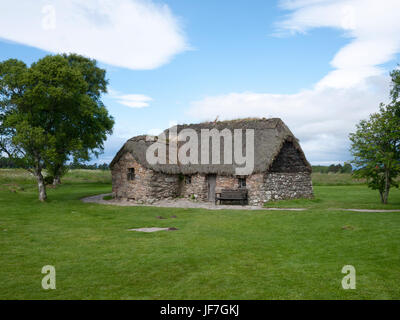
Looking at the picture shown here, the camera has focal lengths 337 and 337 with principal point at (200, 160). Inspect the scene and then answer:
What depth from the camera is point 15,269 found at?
9.11 metres

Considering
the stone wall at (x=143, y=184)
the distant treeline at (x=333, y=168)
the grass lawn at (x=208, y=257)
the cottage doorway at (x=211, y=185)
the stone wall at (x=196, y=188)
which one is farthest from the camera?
the distant treeline at (x=333, y=168)

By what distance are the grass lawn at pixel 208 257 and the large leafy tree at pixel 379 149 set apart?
5906mm

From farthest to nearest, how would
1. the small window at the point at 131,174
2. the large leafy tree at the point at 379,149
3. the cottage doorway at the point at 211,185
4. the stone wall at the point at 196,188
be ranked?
the small window at the point at 131,174 → the stone wall at the point at 196,188 → the cottage doorway at the point at 211,185 → the large leafy tree at the point at 379,149

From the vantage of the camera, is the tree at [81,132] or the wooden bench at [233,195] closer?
the wooden bench at [233,195]

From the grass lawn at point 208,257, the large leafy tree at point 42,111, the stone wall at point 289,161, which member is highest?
the large leafy tree at point 42,111

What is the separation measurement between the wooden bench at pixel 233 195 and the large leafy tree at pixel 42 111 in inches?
465

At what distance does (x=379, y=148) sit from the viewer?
890 inches

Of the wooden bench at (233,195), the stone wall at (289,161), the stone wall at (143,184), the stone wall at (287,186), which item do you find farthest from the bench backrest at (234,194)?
the stone wall at (143,184)

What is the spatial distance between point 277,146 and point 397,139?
7.91 m

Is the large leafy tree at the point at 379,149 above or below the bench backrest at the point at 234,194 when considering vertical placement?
above

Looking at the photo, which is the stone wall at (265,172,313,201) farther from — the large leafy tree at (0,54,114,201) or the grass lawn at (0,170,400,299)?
the large leafy tree at (0,54,114,201)

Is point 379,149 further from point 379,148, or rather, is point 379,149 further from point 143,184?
point 143,184

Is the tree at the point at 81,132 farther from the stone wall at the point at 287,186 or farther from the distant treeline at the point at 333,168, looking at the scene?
the distant treeline at the point at 333,168

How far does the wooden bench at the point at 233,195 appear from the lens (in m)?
24.2
